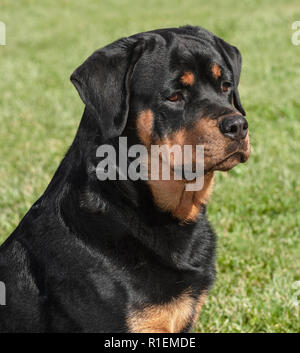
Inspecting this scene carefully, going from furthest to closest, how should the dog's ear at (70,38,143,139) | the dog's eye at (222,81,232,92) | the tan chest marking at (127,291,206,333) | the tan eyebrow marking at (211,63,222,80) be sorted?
1. the dog's eye at (222,81,232,92)
2. the tan eyebrow marking at (211,63,222,80)
3. the dog's ear at (70,38,143,139)
4. the tan chest marking at (127,291,206,333)

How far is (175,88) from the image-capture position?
10.7 feet

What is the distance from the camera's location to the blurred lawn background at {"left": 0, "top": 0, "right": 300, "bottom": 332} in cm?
447

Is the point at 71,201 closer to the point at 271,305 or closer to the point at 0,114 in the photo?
the point at 271,305

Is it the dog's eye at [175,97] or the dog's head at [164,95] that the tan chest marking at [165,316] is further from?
the dog's eye at [175,97]

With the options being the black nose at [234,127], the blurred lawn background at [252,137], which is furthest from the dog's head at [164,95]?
the blurred lawn background at [252,137]

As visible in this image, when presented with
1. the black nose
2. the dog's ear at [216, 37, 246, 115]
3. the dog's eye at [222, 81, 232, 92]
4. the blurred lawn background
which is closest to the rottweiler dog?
the black nose

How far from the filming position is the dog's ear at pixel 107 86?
125 inches

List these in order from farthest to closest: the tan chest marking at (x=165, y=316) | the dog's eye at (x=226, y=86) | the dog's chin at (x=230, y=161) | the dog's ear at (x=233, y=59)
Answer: the dog's ear at (x=233, y=59) < the dog's eye at (x=226, y=86) < the dog's chin at (x=230, y=161) < the tan chest marking at (x=165, y=316)

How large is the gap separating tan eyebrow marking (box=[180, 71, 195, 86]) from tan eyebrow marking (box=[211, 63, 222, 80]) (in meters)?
0.17

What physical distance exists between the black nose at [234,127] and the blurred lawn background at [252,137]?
59.7 inches

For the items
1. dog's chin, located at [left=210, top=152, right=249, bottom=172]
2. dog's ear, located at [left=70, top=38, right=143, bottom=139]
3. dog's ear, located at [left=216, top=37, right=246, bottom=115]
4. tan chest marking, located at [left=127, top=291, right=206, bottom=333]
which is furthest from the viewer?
dog's ear, located at [left=216, top=37, right=246, bottom=115]

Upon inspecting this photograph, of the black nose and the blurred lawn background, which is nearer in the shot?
the black nose

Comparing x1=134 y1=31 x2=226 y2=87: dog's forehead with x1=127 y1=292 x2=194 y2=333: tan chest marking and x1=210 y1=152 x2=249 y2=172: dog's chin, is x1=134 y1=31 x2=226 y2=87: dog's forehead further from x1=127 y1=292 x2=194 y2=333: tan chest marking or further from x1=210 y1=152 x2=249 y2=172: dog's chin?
x1=127 y1=292 x2=194 y2=333: tan chest marking
